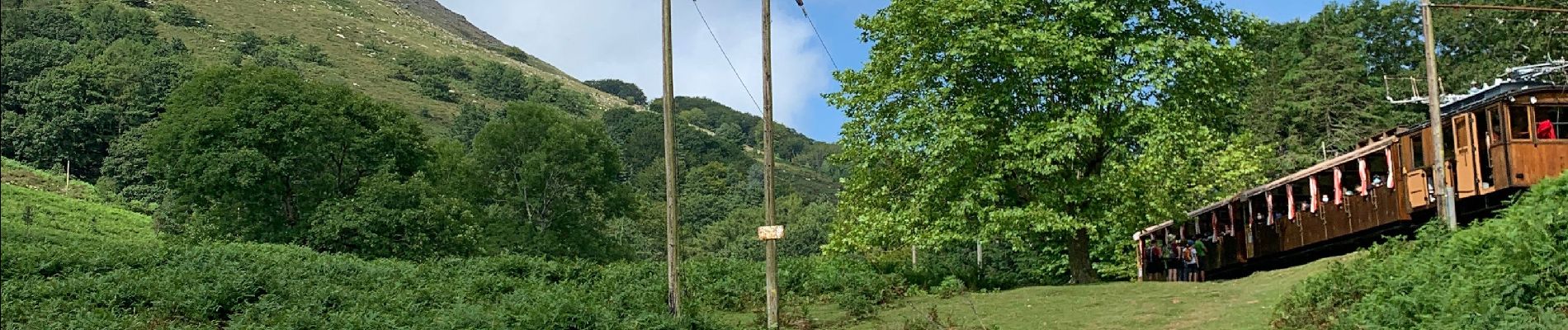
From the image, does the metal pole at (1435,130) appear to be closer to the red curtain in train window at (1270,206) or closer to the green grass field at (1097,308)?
the green grass field at (1097,308)

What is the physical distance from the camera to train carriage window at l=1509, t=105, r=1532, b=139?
79.7 feet

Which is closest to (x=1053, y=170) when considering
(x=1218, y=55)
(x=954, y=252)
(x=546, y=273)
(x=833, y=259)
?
(x=1218, y=55)

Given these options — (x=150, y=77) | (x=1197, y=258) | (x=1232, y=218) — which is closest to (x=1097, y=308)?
(x=1232, y=218)

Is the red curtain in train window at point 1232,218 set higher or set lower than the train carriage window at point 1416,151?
lower

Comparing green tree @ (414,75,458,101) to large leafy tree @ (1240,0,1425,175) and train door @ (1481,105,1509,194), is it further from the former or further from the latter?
train door @ (1481,105,1509,194)

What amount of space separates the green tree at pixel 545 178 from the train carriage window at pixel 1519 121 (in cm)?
4036

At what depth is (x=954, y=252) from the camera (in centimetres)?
6269

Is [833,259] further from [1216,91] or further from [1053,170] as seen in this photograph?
[1216,91]

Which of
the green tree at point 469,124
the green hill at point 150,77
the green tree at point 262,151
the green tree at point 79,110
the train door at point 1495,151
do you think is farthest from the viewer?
the green tree at point 469,124

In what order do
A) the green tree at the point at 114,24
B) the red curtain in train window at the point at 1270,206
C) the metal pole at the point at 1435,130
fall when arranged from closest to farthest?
the metal pole at the point at 1435,130 → the red curtain in train window at the point at 1270,206 → the green tree at the point at 114,24

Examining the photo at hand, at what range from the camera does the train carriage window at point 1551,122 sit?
24.4 meters

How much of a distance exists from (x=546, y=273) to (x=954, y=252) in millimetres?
32625

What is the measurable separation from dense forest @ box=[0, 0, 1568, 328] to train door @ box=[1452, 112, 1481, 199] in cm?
474

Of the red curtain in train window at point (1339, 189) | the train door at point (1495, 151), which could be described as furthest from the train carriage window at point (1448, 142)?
the red curtain in train window at point (1339, 189)
